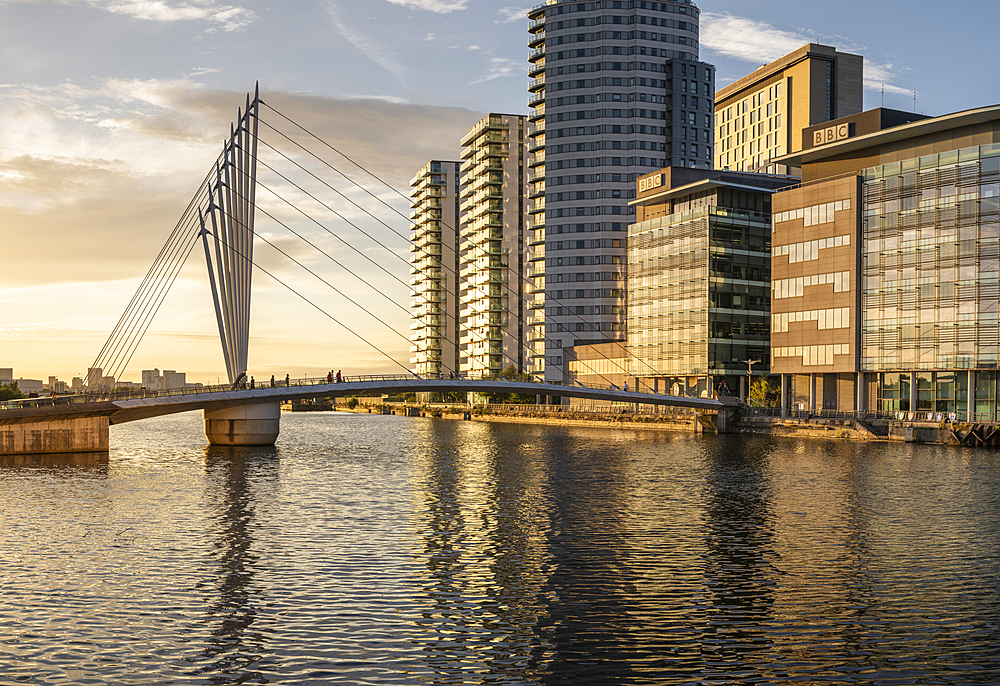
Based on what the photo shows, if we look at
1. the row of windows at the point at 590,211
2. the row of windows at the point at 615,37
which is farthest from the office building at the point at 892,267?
the row of windows at the point at 615,37

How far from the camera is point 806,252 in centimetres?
11169

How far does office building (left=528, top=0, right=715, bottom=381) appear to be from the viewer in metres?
189

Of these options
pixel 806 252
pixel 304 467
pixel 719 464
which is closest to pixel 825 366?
pixel 806 252

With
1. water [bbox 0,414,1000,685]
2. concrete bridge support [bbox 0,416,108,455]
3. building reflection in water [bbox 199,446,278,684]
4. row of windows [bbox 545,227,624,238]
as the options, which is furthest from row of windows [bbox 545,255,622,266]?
building reflection in water [bbox 199,446,278,684]

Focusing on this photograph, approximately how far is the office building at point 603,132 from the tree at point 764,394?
208ft

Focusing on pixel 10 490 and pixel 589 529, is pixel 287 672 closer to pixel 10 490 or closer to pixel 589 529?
pixel 589 529

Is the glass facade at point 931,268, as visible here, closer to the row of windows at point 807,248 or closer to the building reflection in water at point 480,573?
the row of windows at point 807,248

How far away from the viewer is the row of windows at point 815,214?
106963mm

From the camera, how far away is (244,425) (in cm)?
8112

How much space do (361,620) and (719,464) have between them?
4600 centimetres

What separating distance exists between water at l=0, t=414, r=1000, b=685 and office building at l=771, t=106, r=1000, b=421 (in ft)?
164

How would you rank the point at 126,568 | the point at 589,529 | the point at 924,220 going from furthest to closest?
the point at 924,220
the point at 589,529
the point at 126,568

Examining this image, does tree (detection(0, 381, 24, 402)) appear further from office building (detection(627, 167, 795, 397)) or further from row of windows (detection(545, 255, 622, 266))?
office building (detection(627, 167, 795, 397))

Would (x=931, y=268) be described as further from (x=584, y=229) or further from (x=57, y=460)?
(x=584, y=229)
